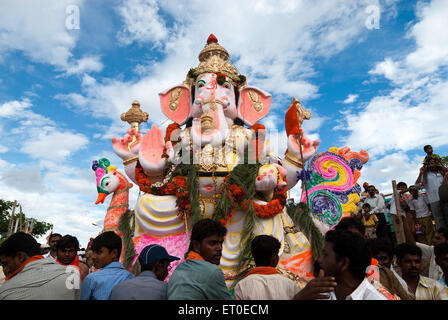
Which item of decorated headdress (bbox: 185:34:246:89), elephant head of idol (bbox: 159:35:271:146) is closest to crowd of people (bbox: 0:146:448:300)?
elephant head of idol (bbox: 159:35:271:146)

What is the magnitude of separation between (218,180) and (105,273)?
260 centimetres

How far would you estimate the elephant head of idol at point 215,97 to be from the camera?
5.37 m

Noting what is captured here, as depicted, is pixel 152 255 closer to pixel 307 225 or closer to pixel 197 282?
pixel 197 282

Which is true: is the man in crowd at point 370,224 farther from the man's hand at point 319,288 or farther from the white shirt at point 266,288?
the man's hand at point 319,288

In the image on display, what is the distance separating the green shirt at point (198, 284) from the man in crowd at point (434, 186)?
456 cm

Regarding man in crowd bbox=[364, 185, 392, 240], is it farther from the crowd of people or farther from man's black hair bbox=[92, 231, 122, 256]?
man's black hair bbox=[92, 231, 122, 256]

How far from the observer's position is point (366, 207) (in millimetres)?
6309

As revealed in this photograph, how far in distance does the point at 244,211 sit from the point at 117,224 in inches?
82.0

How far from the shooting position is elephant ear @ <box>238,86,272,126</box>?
600 centimetres

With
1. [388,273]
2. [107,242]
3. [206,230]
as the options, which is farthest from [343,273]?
[107,242]

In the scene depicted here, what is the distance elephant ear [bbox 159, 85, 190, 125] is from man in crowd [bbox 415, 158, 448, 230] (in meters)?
4.20

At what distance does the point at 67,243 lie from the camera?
3.14 metres
